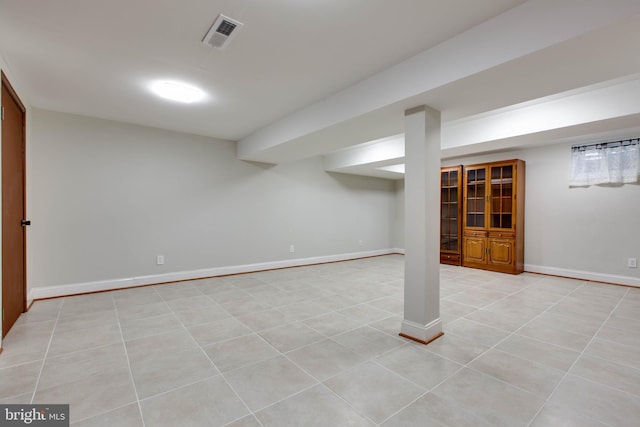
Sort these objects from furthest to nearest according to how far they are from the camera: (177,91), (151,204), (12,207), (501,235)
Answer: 1. (501,235)
2. (151,204)
3. (177,91)
4. (12,207)

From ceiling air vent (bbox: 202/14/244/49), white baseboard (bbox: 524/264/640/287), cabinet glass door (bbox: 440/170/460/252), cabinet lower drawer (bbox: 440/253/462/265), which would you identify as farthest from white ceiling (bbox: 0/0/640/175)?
cabinet lower drawer (bbox: 440/253/462/265)

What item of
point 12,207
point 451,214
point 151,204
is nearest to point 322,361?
point 12,207

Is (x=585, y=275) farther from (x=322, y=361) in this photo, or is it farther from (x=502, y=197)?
(x=322, y=361)

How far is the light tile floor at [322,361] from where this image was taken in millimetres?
1631

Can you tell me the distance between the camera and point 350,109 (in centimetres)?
290

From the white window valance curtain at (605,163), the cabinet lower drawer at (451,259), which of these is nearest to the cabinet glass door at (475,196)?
the cabinet lower drawer at (451,259)

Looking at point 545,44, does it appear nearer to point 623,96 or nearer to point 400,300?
point 623,96

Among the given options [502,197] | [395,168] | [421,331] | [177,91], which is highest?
[177,91]

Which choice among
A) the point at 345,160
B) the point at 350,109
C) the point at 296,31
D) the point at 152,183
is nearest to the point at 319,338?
the point at 350,109

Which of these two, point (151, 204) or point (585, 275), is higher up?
point (151, 204)

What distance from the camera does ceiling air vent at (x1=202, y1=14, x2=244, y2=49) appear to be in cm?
191

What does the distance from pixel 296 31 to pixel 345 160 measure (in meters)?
3.98

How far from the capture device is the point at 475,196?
573cm

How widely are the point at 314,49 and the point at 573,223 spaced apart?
17.5ft
